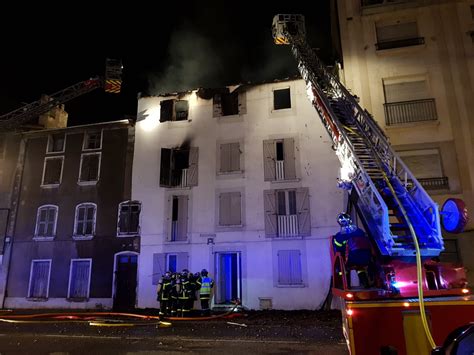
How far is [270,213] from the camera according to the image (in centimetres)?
1652

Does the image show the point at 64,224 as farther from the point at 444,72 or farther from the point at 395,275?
the point at 444,72

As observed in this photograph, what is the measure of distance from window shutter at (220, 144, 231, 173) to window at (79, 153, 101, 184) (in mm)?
6490

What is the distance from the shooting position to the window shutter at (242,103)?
18.0 metres

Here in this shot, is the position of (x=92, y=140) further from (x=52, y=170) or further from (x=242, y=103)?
(x=242, y=103)

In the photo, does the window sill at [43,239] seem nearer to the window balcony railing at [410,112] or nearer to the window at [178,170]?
the window at [178,170]

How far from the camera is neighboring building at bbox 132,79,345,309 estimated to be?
52.3ft

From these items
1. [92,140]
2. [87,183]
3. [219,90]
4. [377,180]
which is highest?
[219,90]

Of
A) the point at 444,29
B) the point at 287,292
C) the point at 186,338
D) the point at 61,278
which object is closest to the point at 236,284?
the point at 287,292

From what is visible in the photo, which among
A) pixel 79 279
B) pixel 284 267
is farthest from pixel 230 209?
pixel 79 279

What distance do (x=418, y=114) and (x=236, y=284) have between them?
10.3 metres

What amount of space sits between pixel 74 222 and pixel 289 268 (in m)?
10.7

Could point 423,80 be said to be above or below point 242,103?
below

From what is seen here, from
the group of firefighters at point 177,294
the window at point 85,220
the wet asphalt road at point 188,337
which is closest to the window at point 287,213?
the wet asphalt road at point 188,337

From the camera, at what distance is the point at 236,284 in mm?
16703
